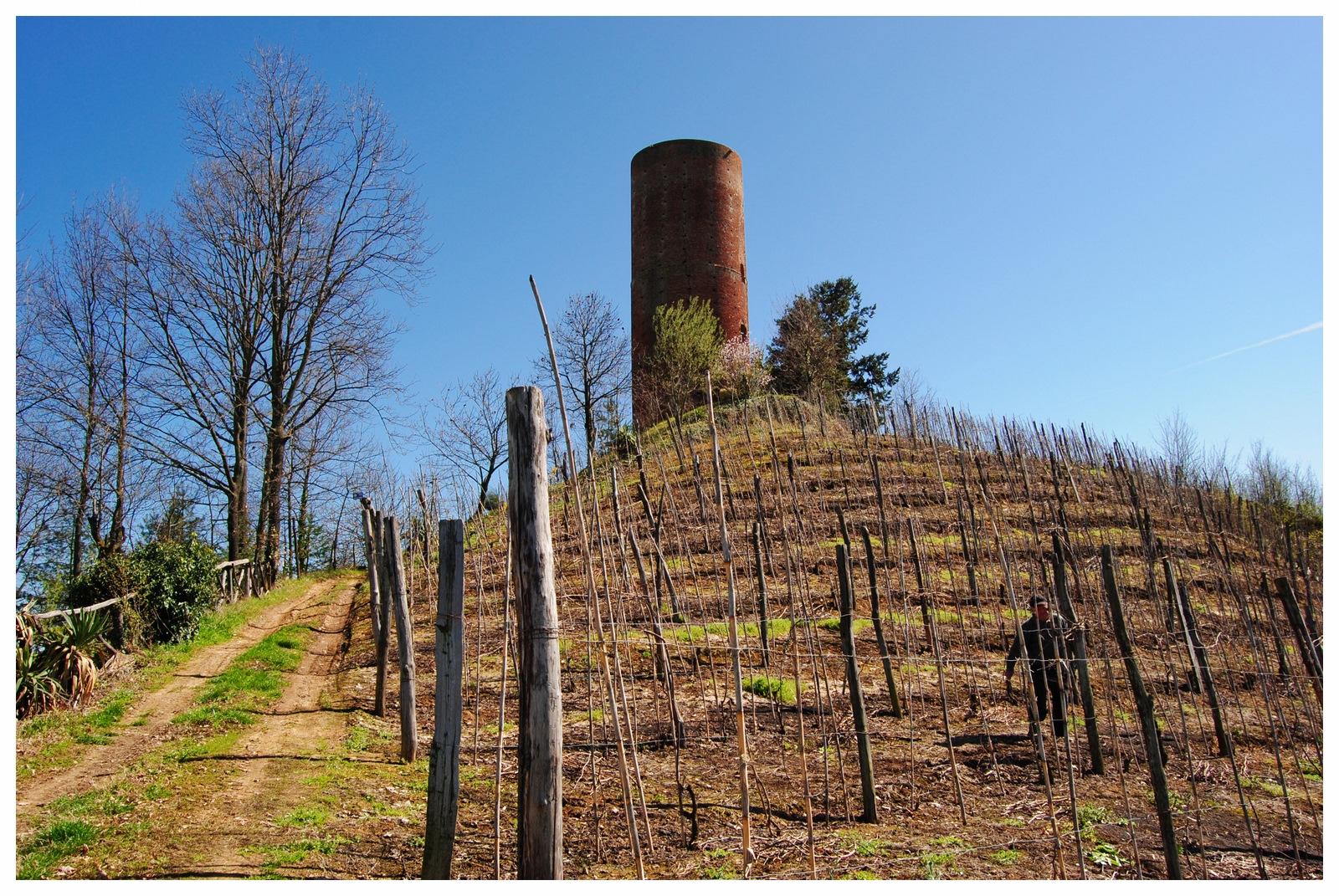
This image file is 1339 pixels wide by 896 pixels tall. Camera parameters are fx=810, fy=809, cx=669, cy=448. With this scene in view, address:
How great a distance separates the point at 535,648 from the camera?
314 centimetres

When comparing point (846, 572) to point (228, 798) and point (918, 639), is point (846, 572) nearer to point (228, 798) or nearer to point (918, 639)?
point (228, 798)

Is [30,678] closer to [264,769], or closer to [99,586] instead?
[99,586]

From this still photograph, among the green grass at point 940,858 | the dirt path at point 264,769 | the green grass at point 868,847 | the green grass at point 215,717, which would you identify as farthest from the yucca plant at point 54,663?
the green grass at point 940,858

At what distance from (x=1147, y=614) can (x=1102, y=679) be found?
2827 millimetres

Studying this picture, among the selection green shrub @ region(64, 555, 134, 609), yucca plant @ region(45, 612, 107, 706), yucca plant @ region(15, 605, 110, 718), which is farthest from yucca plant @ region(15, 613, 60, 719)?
green shrub @ region(64, 555, 134, 609)

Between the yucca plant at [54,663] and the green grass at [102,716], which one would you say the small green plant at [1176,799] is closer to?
the green grass at [102,716]

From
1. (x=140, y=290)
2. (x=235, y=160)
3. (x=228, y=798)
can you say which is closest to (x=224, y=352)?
(x=140, y=290)

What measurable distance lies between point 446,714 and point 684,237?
24.9 meters

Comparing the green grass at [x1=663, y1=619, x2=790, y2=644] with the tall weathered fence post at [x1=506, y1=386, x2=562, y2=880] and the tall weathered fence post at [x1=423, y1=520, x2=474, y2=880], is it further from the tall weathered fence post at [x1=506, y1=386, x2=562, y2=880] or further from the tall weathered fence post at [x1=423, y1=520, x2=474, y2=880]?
the tall weathered fence post at [x1=506, y1=386, x2=562, y2=880]

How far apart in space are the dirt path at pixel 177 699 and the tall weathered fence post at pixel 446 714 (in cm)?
276

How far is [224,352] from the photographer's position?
16.9 metres

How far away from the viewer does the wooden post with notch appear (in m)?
3.58

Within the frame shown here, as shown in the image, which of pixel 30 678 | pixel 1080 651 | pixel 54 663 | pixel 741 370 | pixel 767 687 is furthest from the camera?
pixel 741 370

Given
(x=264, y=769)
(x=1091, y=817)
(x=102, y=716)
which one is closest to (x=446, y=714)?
(x=264, y=769)
